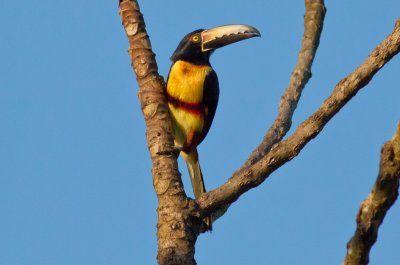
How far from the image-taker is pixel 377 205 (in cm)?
324

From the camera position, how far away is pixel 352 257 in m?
3.26

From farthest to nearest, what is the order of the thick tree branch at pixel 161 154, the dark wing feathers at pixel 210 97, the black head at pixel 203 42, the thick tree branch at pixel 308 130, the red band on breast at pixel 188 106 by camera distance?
the black head at pixel 203 42
the dark wing feathers at pixel 210 97
the red band on breast at pixel 188 106
the thick tree branch at pixel 161 154
the thick tree branch at pixel 308 130

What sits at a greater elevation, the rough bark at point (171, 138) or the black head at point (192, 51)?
the black head at point (192, 51)

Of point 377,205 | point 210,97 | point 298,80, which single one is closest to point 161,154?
point 210,97

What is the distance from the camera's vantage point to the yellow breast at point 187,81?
6.34 metres

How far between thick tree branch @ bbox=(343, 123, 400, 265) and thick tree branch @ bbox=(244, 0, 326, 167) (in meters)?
2.49

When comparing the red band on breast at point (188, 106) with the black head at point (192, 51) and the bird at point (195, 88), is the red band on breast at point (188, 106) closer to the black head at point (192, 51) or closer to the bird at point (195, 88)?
the bird at point (195, 88)

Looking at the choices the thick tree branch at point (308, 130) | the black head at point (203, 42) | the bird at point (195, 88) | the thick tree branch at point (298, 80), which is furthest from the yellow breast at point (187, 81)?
the thick tree branch at point (308, 130)

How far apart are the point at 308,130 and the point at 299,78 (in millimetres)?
1993

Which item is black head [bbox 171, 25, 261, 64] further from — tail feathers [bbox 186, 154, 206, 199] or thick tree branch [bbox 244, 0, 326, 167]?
tail feathers [bbox 186, 154, 206, 199]

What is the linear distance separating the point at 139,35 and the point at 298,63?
58.2 inches

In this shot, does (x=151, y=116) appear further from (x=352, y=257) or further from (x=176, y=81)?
(x=352, y=257)

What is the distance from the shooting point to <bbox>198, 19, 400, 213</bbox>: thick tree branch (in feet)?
13.7

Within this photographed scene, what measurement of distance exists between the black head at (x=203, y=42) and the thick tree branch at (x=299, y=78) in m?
0.54
